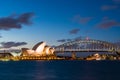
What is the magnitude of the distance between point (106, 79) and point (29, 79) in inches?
537

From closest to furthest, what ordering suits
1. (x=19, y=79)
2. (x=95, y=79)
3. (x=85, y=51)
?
1. (x=95, y=79)
2. (x=19, y=79)
3. (x=85, y=51)

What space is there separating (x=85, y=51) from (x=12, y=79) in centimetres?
13412

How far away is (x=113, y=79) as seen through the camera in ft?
197

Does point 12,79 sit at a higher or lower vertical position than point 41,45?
lower

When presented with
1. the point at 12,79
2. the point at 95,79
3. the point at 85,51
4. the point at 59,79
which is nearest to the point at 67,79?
the point at 59,79

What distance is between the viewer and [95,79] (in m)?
59.4

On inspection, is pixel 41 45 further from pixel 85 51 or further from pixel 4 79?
pixel 4 79

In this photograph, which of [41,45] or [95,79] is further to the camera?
[41,45]

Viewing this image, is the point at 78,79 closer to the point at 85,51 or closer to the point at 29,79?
the point at 29,79

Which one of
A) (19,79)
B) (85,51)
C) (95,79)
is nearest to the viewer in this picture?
(95,79)

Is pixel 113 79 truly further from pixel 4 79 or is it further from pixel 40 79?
pixel 4 79

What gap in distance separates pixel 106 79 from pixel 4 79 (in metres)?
17.7

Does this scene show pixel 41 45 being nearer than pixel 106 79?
No

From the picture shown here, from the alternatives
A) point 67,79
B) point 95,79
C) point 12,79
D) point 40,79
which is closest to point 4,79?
point 12,79
